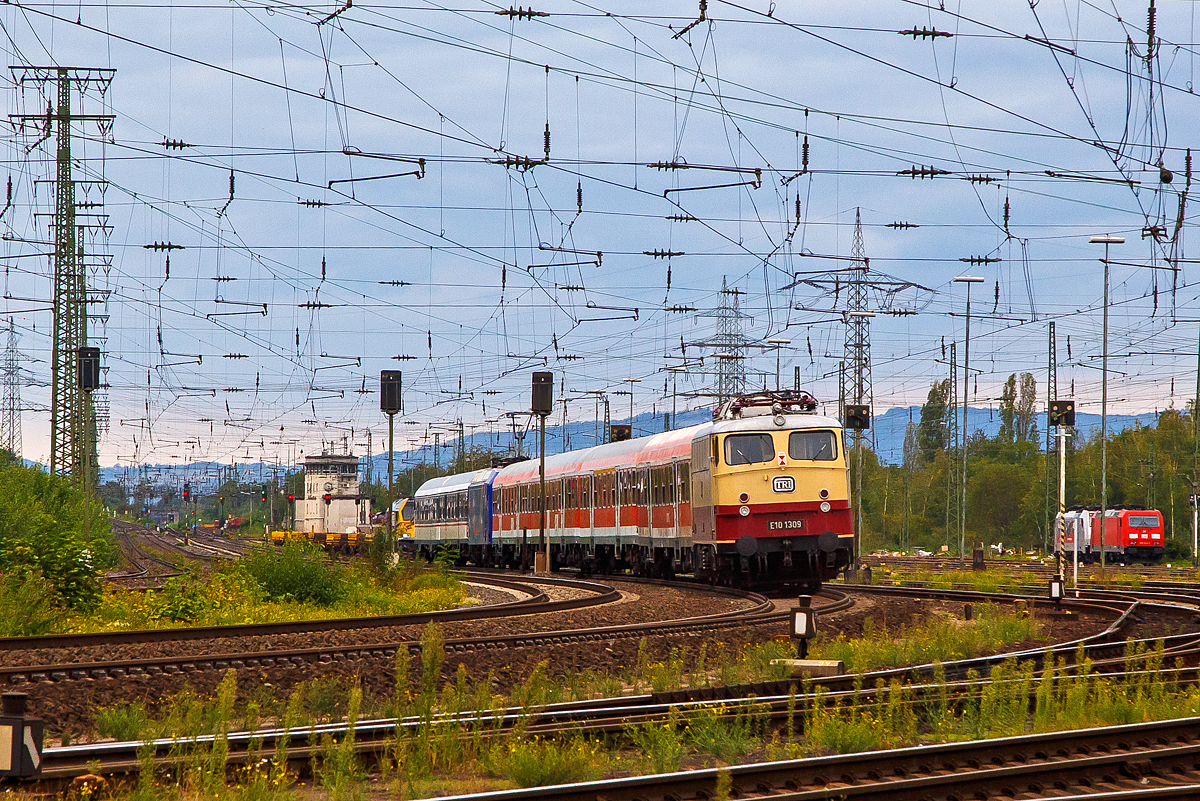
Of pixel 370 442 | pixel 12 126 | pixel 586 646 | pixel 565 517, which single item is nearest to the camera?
pixel 586 646

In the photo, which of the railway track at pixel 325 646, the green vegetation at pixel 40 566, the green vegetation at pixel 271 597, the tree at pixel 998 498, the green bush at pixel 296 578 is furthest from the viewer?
the tree at pixel 998 498

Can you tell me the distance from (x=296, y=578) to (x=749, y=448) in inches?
359

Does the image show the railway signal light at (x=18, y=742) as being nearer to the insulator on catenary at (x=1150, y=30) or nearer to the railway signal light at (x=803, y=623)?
the railway signal light at (x=803, y=623)

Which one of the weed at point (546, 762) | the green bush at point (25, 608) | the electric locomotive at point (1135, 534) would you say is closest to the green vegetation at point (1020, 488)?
the electric locomotive at point (1135, 534)

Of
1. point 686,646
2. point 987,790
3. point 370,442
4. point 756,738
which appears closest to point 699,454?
point 686,646

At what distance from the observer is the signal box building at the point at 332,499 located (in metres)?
76.9

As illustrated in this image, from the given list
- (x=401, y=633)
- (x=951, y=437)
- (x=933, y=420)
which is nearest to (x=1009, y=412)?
(x=933, y=420)

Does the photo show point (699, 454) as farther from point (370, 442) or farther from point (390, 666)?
point (370, 442)

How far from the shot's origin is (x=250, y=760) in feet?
28.3

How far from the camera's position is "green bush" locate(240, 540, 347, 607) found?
2430cm

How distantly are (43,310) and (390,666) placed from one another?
2918 cm

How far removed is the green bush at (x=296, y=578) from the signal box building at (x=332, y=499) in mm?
41210

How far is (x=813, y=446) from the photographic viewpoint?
83.3ft

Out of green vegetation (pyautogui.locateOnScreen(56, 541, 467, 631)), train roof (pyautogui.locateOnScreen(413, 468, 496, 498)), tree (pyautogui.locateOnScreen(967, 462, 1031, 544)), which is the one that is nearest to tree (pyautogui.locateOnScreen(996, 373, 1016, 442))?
tree (pyautogui.locateOnScreen(967, 462, 1031, 544))
